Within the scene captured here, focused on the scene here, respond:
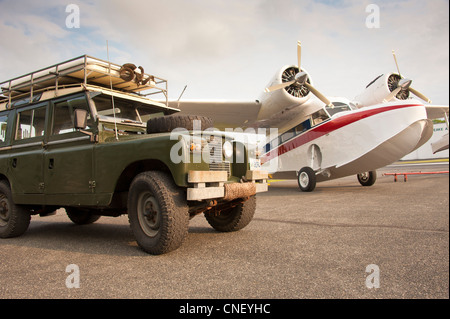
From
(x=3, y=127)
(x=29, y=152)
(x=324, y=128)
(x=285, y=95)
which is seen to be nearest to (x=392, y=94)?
(x=324, y=128)

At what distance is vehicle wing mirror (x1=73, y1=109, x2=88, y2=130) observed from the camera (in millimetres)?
3729

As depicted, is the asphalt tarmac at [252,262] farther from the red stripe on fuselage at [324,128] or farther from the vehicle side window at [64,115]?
the red stripe on fuselage at [324,128]

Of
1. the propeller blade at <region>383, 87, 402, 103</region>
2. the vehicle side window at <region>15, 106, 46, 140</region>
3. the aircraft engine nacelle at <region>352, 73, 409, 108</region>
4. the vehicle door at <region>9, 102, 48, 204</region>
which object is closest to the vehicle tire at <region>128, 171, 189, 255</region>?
the vehicle door at <region>9, 102, 48, 204</region>

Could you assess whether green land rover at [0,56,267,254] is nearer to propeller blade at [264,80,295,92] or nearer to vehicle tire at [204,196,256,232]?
vehicle tire at [204,196,256,232]

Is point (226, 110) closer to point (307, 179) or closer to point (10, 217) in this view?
point (307, 179)

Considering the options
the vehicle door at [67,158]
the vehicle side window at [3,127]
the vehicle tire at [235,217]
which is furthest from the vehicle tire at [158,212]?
the vehicle side window at [3,127]

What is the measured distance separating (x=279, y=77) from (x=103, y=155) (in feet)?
29.0

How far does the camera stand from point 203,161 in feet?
11.2

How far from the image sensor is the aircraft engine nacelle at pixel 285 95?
11.1 metres

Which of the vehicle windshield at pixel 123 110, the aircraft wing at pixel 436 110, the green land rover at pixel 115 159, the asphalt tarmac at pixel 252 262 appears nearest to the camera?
the asphalt tarmac at pixel 252 262

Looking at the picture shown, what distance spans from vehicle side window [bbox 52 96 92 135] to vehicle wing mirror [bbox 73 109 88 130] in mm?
446

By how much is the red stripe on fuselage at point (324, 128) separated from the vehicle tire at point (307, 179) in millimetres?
1183

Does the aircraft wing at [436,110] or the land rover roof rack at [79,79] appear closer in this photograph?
the land rover roof rack at [79,79]

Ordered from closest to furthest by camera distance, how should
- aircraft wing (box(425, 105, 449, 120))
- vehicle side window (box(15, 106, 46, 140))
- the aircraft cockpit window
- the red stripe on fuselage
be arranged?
vehicle side window (box(15, 106, 46, 140)) < the red stripe on fuselage < the aircraft cockpit window < aircraft wing (box(425, 105, 449, 120))
